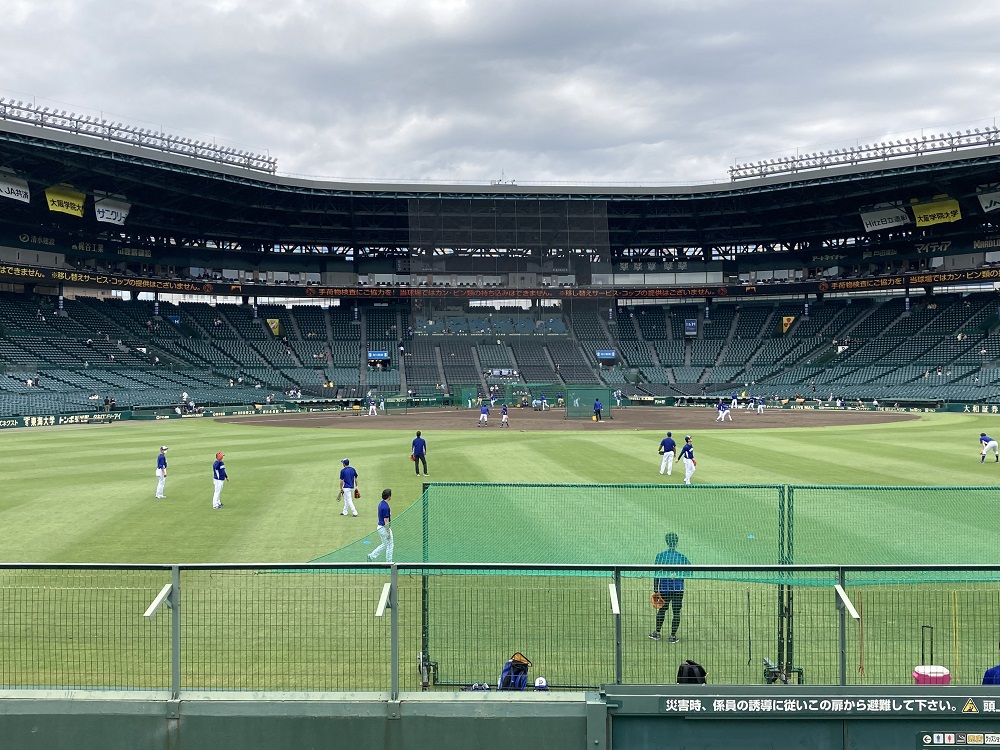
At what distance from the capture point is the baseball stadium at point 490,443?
7.38 metres

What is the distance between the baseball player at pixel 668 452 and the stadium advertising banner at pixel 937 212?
198ft

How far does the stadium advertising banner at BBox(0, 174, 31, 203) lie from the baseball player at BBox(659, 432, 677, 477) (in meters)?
59.6

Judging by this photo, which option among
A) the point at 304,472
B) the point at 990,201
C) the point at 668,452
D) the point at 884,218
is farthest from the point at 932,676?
the point at 884,218

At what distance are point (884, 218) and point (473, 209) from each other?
43302mm

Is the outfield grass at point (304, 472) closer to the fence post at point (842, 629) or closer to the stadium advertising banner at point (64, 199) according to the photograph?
the fence post at point (842, 629)

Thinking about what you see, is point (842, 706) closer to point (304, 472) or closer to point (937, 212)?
point (304, 472)

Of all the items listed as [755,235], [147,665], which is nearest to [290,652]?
[147,665]

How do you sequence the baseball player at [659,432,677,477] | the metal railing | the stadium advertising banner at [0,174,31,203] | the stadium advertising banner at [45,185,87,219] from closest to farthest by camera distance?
the metal railing → the baseball player at [659,432,677,477] → the stadium advertising banner at [0,174,31,203] → the stadium advertising banner at [45,185,87,219]

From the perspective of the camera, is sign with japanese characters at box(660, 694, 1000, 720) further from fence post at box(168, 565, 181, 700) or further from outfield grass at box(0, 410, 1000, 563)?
outfield grass at box(0, 410, 1000, 563)

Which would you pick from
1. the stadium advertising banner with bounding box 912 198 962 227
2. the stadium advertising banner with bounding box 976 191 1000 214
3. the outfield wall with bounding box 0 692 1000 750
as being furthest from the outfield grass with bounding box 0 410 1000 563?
the stadium advertising banner with bounding box 912 198 962 227

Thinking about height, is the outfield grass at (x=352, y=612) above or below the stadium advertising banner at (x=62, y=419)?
below

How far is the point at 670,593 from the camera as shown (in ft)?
29.5

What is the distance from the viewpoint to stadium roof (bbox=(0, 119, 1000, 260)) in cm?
6169

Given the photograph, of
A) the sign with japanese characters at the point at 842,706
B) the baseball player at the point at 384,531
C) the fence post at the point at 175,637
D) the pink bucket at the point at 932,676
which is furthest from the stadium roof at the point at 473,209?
the pink bucket at the point at 932,676
